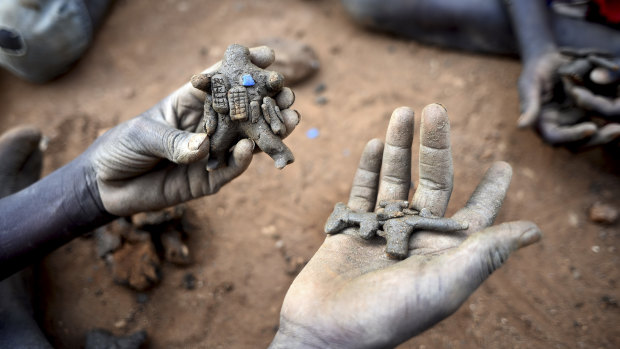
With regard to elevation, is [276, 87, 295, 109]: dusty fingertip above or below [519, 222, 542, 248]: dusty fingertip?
above

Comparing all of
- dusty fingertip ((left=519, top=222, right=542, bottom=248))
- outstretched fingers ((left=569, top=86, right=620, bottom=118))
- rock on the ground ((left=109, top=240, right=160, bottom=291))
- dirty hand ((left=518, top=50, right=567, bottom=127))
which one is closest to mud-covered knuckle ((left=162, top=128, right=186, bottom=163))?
rock on the ground ((left=109, top=240, right=160, bottom=291))

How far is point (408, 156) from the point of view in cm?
240

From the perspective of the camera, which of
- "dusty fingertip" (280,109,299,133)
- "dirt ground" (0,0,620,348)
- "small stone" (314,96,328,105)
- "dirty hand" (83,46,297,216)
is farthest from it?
"small stone" (314,96,328,105)

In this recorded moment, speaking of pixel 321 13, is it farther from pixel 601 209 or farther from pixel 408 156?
pixel 601 209

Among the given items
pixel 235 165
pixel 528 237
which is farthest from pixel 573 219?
pixel 235 165

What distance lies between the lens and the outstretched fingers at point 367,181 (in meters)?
2.52

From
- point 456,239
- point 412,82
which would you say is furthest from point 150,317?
point 412,82

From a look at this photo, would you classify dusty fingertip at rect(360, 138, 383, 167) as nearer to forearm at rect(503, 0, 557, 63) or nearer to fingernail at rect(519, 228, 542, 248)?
fingernail at rect(519, 228, 542, 248)

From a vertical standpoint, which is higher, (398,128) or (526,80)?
(398,128)

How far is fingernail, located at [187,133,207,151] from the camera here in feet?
6.70

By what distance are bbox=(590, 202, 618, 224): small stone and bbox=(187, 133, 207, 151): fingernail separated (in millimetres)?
2661

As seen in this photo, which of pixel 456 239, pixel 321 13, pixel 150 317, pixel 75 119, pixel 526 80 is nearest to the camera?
pixel 456 239

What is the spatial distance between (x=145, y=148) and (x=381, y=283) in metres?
1.36

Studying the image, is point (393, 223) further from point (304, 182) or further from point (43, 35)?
point (43, 35)
